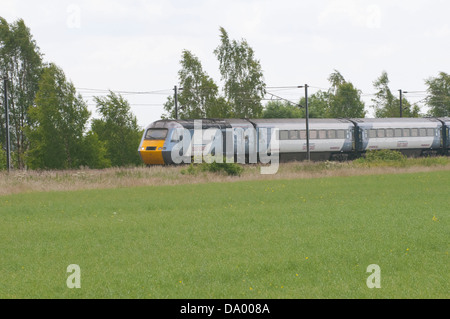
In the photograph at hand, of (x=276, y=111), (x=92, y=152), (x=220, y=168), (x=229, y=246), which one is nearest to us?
(x=229, y=246)

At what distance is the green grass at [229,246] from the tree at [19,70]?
102 feet

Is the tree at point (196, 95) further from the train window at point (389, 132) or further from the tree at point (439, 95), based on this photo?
the tree at point (439, 95)

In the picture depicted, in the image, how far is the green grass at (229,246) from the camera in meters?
8.55

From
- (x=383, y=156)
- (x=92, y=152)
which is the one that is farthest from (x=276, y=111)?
(x=92, y=152)

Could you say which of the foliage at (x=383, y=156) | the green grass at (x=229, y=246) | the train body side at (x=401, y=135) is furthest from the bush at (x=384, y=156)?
the green grass at (x=229, y=246)

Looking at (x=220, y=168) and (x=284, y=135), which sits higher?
(x=284, y=135)

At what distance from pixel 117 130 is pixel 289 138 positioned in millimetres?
13769

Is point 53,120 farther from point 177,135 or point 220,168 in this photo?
point 220,168

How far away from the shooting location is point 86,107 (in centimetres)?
4278

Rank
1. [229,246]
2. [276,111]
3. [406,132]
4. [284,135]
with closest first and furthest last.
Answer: [229,246] → [284,135] → [406,132] → [276,111]

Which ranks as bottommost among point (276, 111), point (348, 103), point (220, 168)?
point (220, 168)

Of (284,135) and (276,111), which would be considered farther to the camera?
(276,111)

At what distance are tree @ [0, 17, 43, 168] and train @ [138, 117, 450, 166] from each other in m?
17.9

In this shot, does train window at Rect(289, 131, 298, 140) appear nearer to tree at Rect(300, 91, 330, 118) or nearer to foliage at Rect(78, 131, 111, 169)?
foliage at Rect(78, 131, 111, 169)
